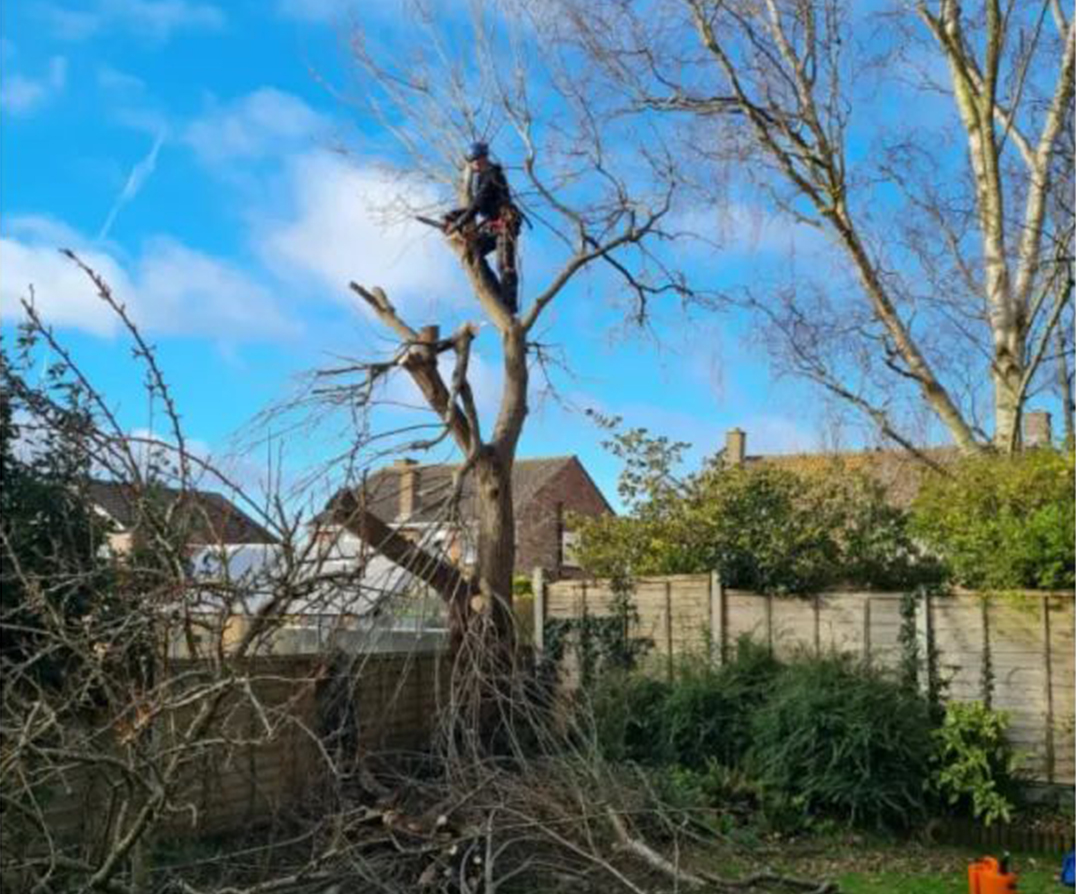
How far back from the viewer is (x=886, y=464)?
15.2 metres

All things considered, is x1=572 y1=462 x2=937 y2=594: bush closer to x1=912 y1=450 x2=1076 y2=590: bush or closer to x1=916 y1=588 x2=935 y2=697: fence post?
x1=912 y1=450 x2=1076 y2=590: bush

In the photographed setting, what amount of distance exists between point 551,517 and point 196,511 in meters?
11.6

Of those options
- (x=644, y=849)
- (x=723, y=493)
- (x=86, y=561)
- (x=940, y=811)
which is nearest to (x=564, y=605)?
(x=723, y=493)

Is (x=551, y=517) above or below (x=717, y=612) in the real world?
above

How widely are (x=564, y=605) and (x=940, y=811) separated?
4.44 meters

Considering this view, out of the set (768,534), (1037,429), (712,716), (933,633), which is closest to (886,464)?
(1037,429)

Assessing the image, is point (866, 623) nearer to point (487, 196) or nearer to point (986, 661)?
point (986, 661)

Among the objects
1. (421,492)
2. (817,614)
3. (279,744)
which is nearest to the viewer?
(279,744)

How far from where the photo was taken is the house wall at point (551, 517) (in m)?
18.2

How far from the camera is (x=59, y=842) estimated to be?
6.21m

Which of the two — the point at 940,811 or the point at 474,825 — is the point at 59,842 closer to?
the point at 474,825

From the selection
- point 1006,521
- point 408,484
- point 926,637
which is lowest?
point 926,637

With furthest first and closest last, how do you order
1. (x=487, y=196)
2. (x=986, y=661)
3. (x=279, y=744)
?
(x=986, y=661) → (x=487, y=196) → (x=279, y=744)

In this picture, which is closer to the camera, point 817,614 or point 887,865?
point 887,865
